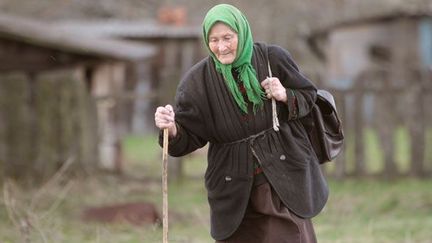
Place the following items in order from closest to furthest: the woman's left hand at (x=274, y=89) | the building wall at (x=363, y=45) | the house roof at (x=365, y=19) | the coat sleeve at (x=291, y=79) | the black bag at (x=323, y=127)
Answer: the woman's left hand at (x=274, y=89)
the coat sleeve at (x=291, y=79)
the black bag at (x=323, y=127)
the house roof at (x=365, y=19)
the building wall at (x=363, y=45)

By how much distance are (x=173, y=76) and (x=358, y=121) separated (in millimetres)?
2399

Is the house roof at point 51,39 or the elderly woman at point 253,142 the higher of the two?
the house roof at point 51,39

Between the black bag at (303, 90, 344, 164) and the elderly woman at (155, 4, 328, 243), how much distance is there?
17 centimetres

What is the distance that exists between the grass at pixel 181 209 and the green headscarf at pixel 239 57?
4.89 feet

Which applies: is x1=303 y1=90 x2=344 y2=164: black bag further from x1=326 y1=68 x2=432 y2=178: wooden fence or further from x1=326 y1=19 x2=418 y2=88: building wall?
x1=326 y1=19 x2=418 y2=88: building wall

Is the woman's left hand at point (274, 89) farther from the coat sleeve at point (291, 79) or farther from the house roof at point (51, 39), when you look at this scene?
the house roof at point (51, 39)

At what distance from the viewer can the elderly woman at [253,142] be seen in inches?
168

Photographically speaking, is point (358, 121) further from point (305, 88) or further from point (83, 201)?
point (305, 88)

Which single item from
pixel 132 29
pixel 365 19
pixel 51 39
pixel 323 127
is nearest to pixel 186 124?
pixel 323 127

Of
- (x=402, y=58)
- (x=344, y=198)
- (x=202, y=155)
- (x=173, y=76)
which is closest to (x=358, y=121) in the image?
(x=344, y=198)

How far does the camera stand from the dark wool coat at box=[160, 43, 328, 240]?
14.0ft

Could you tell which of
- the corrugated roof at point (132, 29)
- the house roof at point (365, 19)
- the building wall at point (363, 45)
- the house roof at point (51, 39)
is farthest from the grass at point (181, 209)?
the building wall at point (363, 45)

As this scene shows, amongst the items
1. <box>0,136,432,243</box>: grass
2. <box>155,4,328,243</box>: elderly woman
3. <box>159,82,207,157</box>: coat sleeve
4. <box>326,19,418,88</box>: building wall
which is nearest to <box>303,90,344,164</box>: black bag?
<box>155,4,328,243</box>: elderly woman

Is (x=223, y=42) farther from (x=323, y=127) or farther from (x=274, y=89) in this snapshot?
(x=323, y=127)
